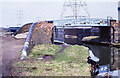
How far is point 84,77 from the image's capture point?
7008mm

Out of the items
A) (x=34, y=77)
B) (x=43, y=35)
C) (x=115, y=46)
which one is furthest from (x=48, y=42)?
(x=115, y=46)

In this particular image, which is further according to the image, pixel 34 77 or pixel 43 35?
pixel 43 35

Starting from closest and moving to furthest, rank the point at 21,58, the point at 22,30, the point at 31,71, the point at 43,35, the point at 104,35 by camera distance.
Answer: the point at 31,71
the point at 21,58
the point at 43,35
the point at 22,30
the point at 104,35

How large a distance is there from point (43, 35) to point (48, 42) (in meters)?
0.88

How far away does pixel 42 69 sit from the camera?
796 centimetres

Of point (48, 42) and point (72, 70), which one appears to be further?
point (48, 42)

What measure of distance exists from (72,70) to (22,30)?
17.3 m

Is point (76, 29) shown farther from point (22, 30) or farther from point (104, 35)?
point (22, 30)

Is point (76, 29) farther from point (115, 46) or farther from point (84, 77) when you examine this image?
point (84, 77)

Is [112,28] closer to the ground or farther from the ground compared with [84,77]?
farther from the ground

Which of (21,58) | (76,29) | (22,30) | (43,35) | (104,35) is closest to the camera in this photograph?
(21,58)

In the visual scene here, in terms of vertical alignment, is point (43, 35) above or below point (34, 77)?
above

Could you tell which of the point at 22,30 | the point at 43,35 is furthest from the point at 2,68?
the point at 22,30

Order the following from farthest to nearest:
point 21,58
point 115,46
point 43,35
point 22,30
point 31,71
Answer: point 22,30 → point 115,46 → point 43,35 → point 21,58 → point 31,71
